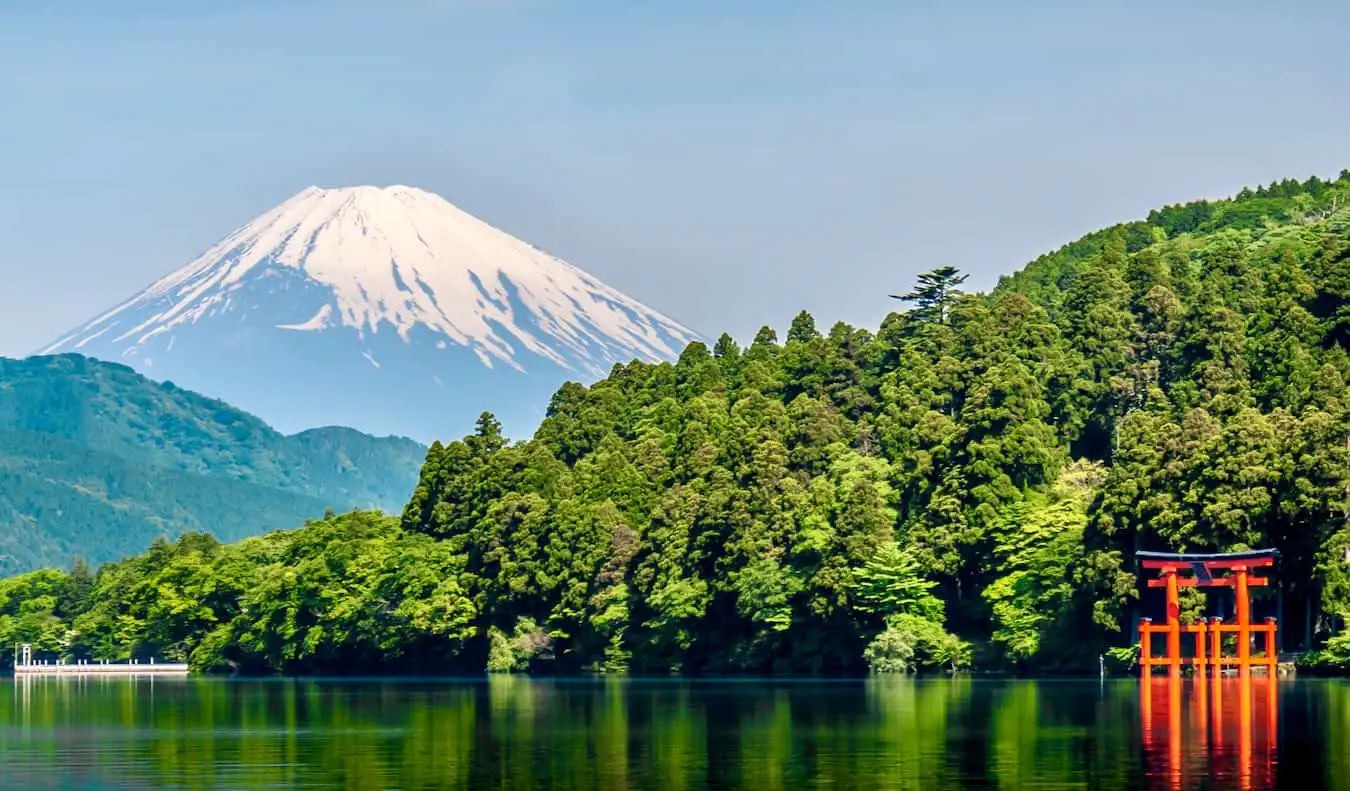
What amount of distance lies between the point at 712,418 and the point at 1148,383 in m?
23.1

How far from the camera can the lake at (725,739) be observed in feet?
128

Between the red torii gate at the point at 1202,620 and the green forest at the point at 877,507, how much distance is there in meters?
1.67

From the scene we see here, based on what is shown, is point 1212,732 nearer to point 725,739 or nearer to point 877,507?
point 725,739

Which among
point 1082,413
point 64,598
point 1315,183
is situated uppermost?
point 1315,183

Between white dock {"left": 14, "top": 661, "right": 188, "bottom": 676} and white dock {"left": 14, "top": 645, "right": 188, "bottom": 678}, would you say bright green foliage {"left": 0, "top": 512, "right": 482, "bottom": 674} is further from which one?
white dock {"left": 14, "top": 661, "right": 188, "bottom": 676}

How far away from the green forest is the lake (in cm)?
913

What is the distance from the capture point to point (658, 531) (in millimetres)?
106250

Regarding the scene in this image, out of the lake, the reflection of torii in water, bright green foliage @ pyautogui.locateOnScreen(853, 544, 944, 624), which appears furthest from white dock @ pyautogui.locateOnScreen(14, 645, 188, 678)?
the reflection of torii in water

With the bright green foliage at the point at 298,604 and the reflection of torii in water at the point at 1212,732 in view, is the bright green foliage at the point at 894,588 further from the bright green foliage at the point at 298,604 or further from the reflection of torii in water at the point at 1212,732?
the bright green foliage at the point at 298,604

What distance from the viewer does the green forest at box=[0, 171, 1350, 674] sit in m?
84.1

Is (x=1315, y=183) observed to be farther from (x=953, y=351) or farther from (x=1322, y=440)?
(x=1322, y=440)

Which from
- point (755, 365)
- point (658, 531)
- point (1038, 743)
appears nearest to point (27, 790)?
point (1038, 743)

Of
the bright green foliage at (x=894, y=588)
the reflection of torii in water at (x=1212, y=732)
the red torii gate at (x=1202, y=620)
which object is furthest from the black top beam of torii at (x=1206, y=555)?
the bright green foliage at (x=894, y=588)

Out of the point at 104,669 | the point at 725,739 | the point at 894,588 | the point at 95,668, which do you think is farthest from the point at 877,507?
the point at 95,668
